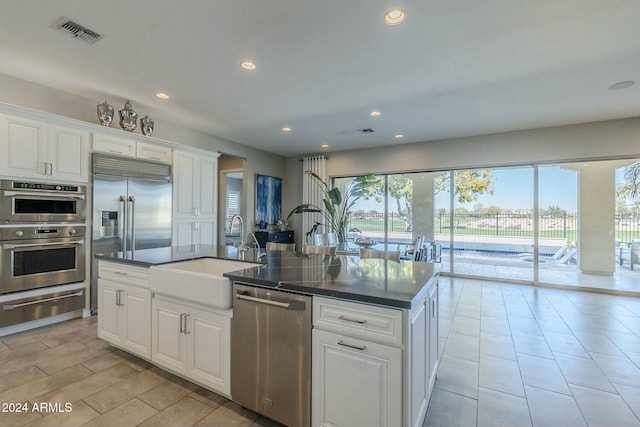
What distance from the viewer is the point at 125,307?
2.52 m

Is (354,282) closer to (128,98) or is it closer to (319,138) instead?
(128,98)

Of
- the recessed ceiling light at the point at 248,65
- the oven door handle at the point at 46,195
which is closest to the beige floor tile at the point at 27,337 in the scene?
the oven door handle at the point at 46,195

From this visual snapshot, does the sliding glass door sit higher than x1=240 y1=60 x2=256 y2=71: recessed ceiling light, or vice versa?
x1=240 y1=60 x2=256 y2=71: recessed ceiling light

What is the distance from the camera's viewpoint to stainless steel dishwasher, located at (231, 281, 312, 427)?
1624 mm

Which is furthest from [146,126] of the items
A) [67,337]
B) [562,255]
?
[562,255]

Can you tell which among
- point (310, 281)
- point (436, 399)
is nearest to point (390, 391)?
point (310, 281)

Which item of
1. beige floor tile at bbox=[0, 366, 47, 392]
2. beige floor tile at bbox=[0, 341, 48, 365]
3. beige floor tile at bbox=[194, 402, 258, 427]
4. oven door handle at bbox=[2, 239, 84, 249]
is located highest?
oven door handle at bbox=[2, 239, 84, 249]

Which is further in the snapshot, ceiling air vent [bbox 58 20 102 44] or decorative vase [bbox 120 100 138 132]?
decorative vase [bbox 120 100 138 132]

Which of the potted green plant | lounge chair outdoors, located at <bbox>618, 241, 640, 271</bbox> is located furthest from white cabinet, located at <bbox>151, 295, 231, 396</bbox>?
lounge chair outdoors, located at <bbox>618, 241, 640, 271</bbox>

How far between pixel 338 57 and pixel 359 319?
2.50 meters

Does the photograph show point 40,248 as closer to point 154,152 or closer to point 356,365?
point 154,152

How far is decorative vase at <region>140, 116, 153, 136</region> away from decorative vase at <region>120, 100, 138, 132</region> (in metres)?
0.25

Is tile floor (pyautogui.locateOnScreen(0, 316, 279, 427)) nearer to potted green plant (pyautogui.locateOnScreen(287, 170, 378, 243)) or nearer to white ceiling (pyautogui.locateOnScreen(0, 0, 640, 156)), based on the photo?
white ceiling (pyautogui.locateOnScreen(0, 0, 640, 156))

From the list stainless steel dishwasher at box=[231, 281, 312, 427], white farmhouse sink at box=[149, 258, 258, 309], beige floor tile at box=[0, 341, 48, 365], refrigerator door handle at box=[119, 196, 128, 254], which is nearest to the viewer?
stainless steel dishwasher at box=[231, 281, 312, 427]
